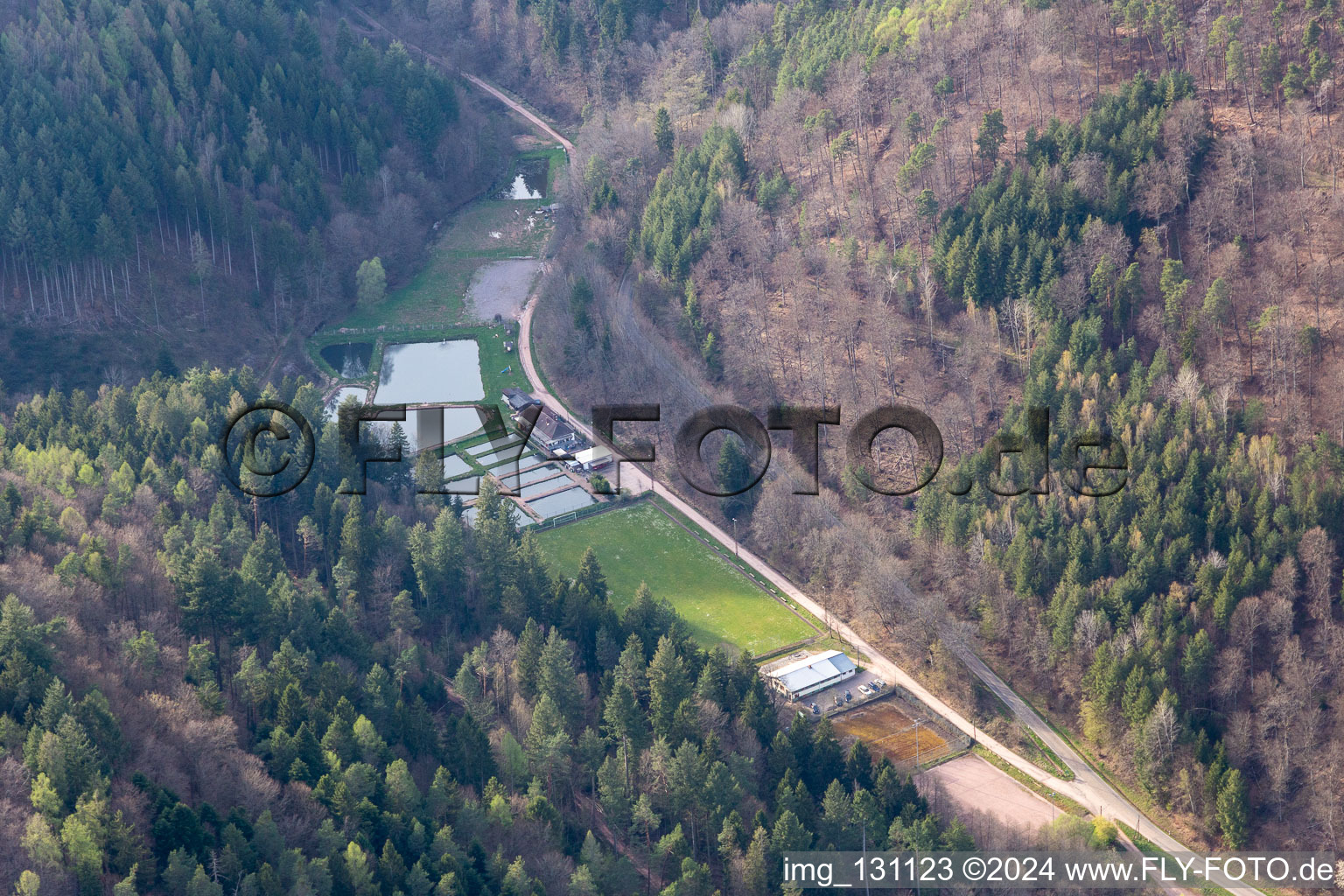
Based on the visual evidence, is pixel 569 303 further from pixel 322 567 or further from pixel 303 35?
pixel 303 35

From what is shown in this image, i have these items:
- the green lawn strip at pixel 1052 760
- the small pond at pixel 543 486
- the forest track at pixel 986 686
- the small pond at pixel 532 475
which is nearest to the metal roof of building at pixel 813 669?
the forest track at pixel 986 686

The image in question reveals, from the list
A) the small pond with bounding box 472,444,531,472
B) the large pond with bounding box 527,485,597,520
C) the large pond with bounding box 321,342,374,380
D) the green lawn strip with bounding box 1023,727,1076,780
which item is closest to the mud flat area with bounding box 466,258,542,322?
the large pond with bounding box 321,342,374,380

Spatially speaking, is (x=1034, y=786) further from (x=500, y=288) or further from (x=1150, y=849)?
(x=500, y=288)

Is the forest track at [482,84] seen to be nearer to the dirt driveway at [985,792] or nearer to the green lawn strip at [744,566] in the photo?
the green lawn strip at [744,566]

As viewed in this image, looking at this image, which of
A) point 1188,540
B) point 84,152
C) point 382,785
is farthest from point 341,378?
point 1188,540

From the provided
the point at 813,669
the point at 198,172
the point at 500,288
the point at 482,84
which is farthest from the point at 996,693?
the point at 482,84
